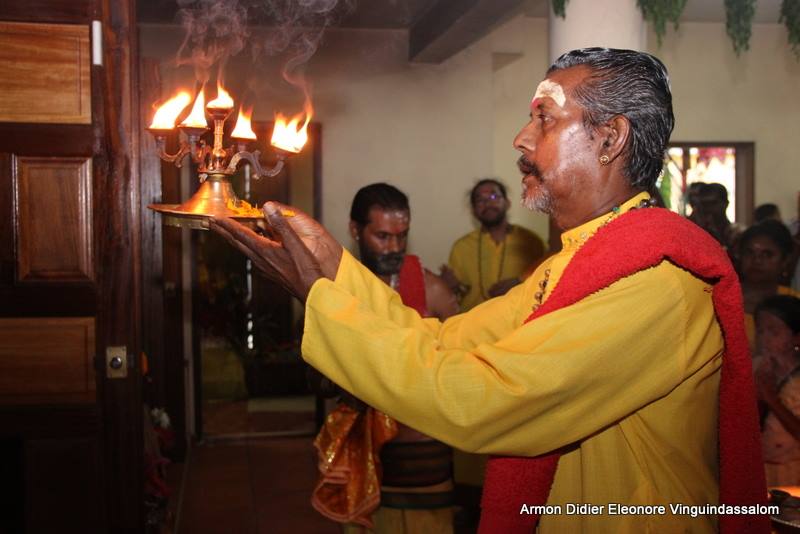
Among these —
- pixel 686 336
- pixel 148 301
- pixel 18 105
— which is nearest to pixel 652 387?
pixel 686 336

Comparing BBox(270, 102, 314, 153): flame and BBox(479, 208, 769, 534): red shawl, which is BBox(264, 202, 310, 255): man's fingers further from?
BBox(479, 208, 769, 534): red shawl

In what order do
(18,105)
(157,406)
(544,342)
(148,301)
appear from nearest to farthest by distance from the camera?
1. (544,342)
2. (18,105)
3. (148,301)
4. (157,406)

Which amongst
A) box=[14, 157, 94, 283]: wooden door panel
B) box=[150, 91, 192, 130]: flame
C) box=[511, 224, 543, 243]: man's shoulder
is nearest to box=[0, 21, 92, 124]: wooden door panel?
box=[14, 157, 94, 283]: wooden door panel

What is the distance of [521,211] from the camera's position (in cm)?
909

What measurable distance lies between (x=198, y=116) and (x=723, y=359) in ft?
4.58

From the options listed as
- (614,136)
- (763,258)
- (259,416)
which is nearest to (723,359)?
(614,136)

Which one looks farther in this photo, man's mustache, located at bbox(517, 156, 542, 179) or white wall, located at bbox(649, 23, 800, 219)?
white wall, located at bbox(649, 23, 800, 219)

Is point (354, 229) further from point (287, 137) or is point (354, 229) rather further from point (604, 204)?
point (604, 204)

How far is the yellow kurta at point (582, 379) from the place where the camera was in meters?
1.62

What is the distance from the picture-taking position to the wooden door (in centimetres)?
322

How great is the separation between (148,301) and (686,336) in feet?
13.8

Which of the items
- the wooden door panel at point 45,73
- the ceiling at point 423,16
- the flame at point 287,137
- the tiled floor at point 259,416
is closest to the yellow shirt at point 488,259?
the ceiling at point 423,16

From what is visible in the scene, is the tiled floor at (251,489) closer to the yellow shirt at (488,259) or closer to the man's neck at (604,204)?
the yellow shirt at (488,259)

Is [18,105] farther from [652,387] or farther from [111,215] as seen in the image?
[652,387]
